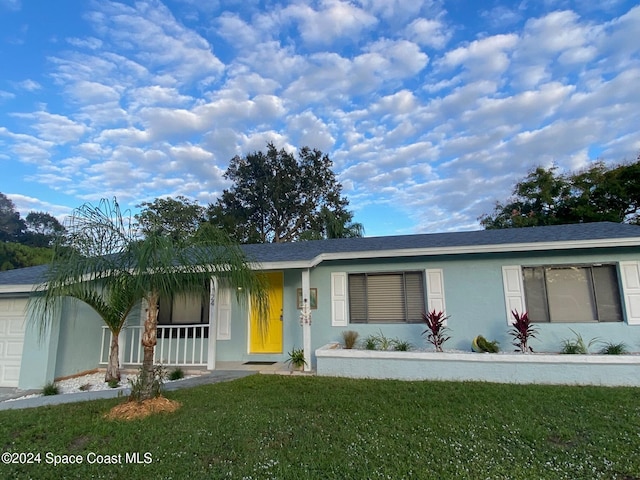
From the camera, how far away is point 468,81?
10.6 m

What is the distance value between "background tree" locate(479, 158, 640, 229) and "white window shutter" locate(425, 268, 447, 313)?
1408cm

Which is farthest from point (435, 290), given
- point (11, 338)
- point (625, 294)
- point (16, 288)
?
point (11, 338)

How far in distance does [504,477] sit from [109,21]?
38.1ft

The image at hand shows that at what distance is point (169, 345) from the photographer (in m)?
8.58

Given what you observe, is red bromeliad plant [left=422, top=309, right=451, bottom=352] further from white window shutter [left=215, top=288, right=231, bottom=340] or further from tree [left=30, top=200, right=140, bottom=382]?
tree [left=30, top=200, right=140, bottom=382]

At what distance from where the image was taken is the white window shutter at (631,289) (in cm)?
720

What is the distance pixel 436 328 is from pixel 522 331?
1688mm

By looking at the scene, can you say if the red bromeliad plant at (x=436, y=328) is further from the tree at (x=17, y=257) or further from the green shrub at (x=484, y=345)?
the tree at (x=17, y=257)

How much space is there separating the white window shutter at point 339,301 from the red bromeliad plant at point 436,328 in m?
1.92

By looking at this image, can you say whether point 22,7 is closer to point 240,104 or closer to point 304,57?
point 240,104

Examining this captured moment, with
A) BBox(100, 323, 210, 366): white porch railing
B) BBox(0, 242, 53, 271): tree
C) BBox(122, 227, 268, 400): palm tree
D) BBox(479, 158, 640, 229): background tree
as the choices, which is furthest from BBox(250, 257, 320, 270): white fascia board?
BBox(0, 242, 53, 271): tree

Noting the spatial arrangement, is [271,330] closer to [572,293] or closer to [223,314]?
[223,314]

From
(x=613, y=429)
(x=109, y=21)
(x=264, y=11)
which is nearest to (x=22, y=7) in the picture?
(x=109, y=21)

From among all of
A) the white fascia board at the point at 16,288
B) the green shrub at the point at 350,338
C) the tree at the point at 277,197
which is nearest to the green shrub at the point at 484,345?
the green shrub at the point at 350,338
